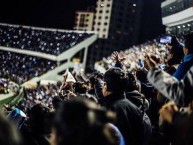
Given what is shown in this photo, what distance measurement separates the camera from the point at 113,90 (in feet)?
11.4

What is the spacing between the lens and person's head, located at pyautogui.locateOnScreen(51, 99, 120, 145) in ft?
5.28

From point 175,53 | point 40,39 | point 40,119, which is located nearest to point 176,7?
point 40,39

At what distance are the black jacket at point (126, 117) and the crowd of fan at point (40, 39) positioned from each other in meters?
54.3

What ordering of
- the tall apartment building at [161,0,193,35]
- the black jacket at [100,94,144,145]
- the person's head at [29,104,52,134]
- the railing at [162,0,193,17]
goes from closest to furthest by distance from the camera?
the person's head at [29,104,52,134]
the black jacket at [100,94,144,145]
the tall apartment building at [161,0,193,35]
the railing at [162,0,193,17]

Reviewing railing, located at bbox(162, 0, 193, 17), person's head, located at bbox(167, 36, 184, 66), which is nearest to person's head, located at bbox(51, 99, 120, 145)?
person's head, located at bbox(167, 36, 184, 66)

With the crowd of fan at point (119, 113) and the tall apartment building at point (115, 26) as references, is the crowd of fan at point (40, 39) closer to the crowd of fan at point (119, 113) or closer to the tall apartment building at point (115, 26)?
the tall apartment building at point (115, 26)

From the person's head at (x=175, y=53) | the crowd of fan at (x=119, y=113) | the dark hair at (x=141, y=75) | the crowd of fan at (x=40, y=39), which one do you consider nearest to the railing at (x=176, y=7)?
the crowd of fan at (x=40, y=39)

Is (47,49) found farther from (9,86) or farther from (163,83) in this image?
(163,83)

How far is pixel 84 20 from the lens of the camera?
10388 centimetres

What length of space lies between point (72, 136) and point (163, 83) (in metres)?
1.36

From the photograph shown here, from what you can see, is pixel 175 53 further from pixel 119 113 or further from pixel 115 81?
pixel 119 113

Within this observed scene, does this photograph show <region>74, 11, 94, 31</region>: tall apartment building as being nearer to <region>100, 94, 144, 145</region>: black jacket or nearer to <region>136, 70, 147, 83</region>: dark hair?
<region>136, 70, 147, 83</region>: dark hair

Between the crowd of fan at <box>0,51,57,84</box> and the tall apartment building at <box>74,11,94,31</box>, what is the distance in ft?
135

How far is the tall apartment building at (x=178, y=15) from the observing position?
3462 centimetres
